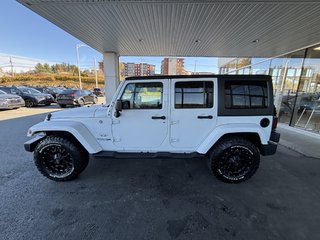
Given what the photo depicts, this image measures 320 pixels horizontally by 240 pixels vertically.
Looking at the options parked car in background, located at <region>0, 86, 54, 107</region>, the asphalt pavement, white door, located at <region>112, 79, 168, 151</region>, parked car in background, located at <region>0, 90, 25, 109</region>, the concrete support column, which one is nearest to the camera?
the asphalt pavement

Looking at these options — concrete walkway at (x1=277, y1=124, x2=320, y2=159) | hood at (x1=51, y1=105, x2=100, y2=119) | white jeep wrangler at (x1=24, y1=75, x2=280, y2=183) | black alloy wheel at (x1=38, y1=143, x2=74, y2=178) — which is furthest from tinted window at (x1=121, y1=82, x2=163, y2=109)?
concrete walkway at (x1=277, y1=124, x2=320, y2=159)

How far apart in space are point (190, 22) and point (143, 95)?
3.70m

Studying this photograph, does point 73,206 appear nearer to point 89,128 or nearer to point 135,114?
point 89,128

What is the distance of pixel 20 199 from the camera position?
104 inches

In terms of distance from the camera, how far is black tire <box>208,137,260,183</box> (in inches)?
122

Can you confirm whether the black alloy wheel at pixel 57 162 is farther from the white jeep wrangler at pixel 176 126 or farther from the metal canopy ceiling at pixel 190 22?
the metal canopy ceiling at pixel 190 22

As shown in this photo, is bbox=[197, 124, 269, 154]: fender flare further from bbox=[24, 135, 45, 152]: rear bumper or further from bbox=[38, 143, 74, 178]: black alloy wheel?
bbox=[24, 135, 45, 152]: rear bumper

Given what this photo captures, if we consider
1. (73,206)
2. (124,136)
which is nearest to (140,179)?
(124,136)

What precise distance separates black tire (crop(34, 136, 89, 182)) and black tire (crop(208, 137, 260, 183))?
8.20 feet

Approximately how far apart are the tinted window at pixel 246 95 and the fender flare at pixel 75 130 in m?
2.59

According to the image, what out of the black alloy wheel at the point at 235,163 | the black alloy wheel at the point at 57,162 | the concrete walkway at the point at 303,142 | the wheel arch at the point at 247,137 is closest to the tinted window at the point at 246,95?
the wheel arch at the point at 247,137

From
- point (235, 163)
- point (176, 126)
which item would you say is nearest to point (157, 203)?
point (176, 126)

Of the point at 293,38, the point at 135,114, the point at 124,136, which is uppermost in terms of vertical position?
the point at 293,38

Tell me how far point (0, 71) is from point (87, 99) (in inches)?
2718
